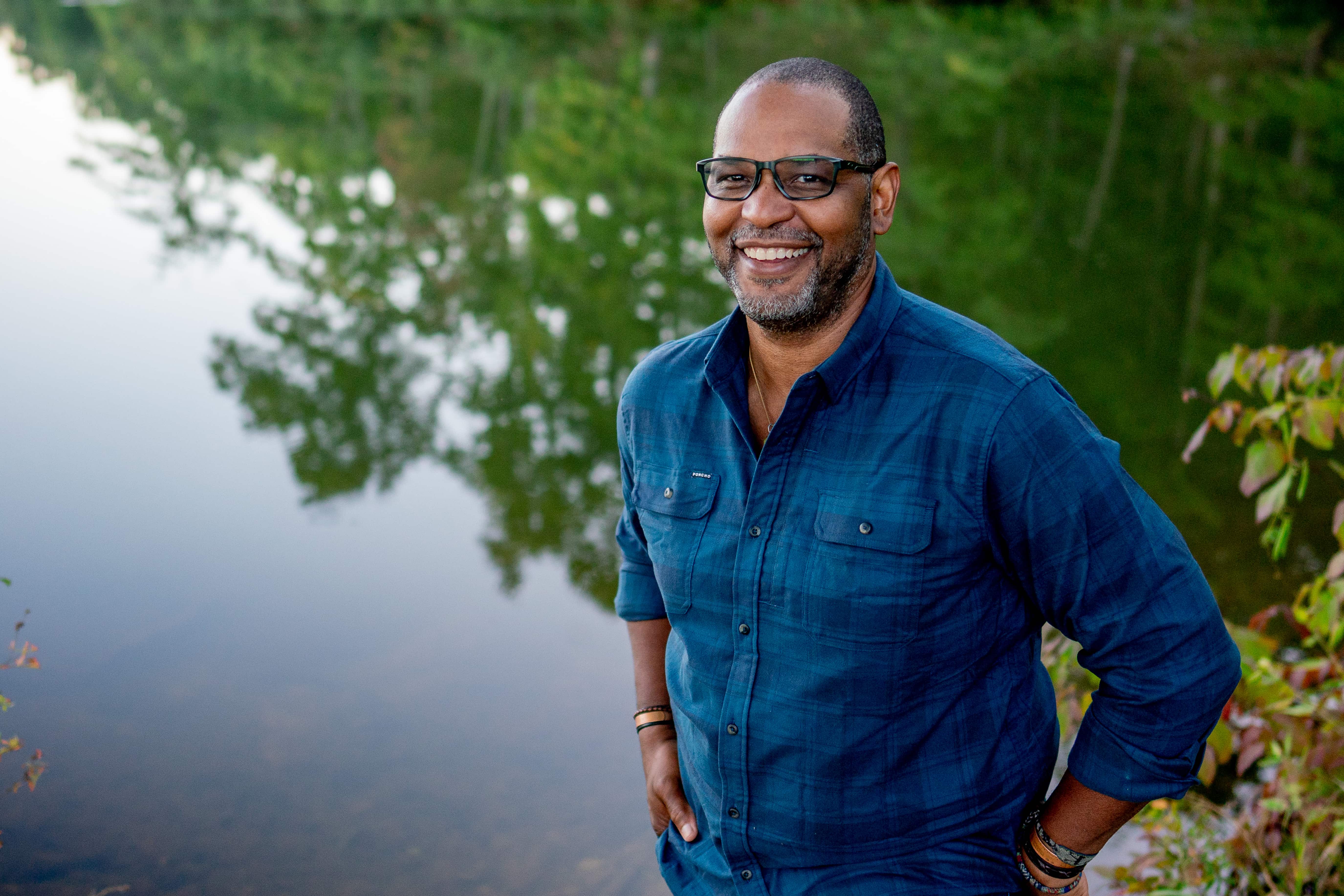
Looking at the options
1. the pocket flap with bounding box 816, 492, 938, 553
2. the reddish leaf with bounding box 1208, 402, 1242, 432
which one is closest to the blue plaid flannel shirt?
the pocket flap with bounding box 816, 492, 938, 553

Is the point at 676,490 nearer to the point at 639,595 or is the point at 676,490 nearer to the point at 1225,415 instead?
the point at 639,595

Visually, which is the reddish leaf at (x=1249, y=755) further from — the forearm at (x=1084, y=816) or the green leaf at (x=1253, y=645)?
the forearm at (x=1084, y=816)

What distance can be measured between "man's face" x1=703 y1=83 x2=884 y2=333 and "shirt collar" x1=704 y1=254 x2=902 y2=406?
43 mm

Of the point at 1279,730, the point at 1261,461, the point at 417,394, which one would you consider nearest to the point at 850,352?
the point at 1261,461

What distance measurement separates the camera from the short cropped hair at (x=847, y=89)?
1.67 metres

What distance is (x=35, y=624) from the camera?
5004 millimetres

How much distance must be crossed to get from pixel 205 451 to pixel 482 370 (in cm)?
209

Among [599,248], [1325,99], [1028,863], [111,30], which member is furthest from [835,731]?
[111,30]

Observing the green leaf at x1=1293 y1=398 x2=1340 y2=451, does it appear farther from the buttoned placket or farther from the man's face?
the buttoned placket

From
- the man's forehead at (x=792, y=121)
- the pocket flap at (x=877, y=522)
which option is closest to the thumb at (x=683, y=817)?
the pocket flap at (x=877, y=522)

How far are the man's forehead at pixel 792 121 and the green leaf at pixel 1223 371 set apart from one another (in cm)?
140

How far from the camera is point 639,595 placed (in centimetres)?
224

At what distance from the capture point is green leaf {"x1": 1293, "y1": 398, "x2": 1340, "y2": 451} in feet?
8.20

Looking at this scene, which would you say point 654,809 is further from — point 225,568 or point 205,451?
point 205,451
